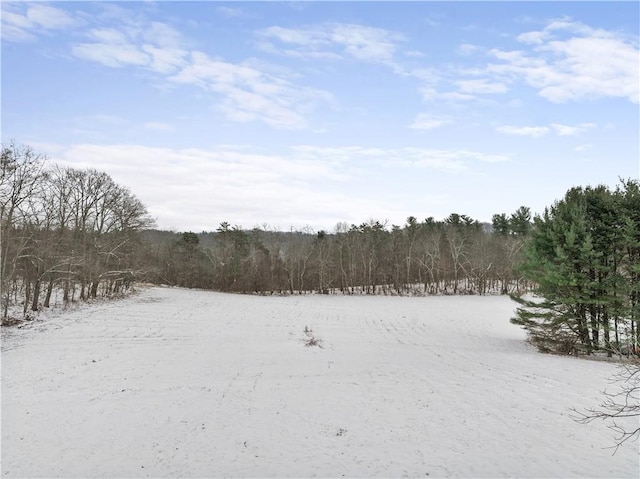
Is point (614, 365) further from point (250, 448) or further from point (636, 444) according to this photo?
point (250, 448)

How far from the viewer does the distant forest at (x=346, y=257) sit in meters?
20.8

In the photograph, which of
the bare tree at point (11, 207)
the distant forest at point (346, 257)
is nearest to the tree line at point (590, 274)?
the distant forest at point (346, 257)

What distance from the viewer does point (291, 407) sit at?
12.8 m

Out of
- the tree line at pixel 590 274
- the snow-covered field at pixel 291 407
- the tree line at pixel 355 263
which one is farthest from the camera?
the tree line at pixel 355 263

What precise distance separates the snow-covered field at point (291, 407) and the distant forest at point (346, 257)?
3.76 m

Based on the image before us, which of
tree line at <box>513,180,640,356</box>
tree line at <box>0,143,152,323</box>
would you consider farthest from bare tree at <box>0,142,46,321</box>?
tree line at <box>513,180,640,356</box>

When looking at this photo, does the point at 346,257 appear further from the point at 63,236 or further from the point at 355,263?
the point at 63,236

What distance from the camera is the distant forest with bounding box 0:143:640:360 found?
2075cm

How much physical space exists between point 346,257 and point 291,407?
181 feet

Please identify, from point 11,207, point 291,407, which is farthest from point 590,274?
point 11,207

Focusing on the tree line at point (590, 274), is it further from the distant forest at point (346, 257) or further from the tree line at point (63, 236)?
the tree line at point (63, 236)

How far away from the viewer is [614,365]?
18.3 meters

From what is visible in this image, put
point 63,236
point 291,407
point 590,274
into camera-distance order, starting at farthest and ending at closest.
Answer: point 63,236 → point 590,274 → point 291,407

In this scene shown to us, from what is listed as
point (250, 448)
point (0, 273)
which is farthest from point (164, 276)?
point (250, 448)
